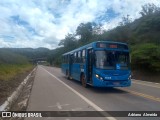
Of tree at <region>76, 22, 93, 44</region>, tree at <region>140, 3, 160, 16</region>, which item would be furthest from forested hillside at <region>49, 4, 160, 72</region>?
tree at <region>76, 22, 93, 44</region>

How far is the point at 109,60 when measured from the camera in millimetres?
16172

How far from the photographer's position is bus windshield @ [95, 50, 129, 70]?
16.0 meters

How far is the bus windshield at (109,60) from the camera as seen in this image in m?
16.0

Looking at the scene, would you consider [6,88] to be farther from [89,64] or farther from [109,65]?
[109,65]

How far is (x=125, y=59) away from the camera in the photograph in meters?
16.5

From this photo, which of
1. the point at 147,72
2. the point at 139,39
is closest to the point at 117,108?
the point at 147,72

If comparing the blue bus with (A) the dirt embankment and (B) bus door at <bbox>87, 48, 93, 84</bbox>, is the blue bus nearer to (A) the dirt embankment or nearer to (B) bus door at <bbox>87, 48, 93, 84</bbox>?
(B) bus door at <bbox>87, 48, 93, 84</bbox>

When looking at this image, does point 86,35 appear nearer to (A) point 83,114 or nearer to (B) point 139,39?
(B) point 139,39

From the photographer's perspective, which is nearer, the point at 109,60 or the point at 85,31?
the point at 109,60

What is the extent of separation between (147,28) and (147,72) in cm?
1583

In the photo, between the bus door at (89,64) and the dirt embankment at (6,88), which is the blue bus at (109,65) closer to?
the bus door at (89,64)

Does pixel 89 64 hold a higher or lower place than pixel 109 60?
lower

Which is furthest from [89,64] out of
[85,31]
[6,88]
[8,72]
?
[85,31]

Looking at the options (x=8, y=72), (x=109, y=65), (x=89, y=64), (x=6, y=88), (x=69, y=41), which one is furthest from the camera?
(x=69, y=41)
